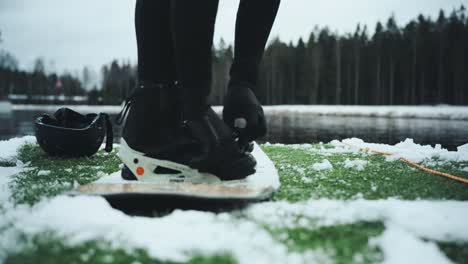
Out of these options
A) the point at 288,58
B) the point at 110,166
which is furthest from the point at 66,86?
the point at 110,166

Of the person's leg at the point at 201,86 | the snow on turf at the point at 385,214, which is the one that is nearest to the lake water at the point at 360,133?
the snow on turf at the point at 385,214

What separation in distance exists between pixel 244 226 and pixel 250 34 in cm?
104

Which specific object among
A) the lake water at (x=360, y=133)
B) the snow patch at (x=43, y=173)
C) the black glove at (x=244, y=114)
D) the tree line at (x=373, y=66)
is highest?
the tree line at (x=373, y=66)

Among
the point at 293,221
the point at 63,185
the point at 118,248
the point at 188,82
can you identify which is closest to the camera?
the point at 118,248

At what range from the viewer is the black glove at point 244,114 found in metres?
1.63

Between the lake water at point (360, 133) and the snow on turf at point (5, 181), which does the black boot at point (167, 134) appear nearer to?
the snow on turf at point (5, 181)

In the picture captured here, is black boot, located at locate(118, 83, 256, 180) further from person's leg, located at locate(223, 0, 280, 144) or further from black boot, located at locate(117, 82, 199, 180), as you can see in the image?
person's leg, located at locate(223, 0, 280, 144)

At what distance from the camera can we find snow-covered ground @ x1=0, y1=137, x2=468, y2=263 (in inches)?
36.4

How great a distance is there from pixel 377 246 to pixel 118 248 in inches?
27.3

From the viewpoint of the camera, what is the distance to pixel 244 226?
108cm

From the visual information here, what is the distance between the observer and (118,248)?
94 cm

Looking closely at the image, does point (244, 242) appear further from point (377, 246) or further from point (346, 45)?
point (346, 45)

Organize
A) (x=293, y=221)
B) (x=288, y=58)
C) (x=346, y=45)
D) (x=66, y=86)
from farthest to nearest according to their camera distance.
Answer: (x=66, y=86) → (x=288, y=58) → (x=346, y=45) → (x=293, y=221)

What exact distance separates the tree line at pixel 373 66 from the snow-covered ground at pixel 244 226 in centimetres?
3633
